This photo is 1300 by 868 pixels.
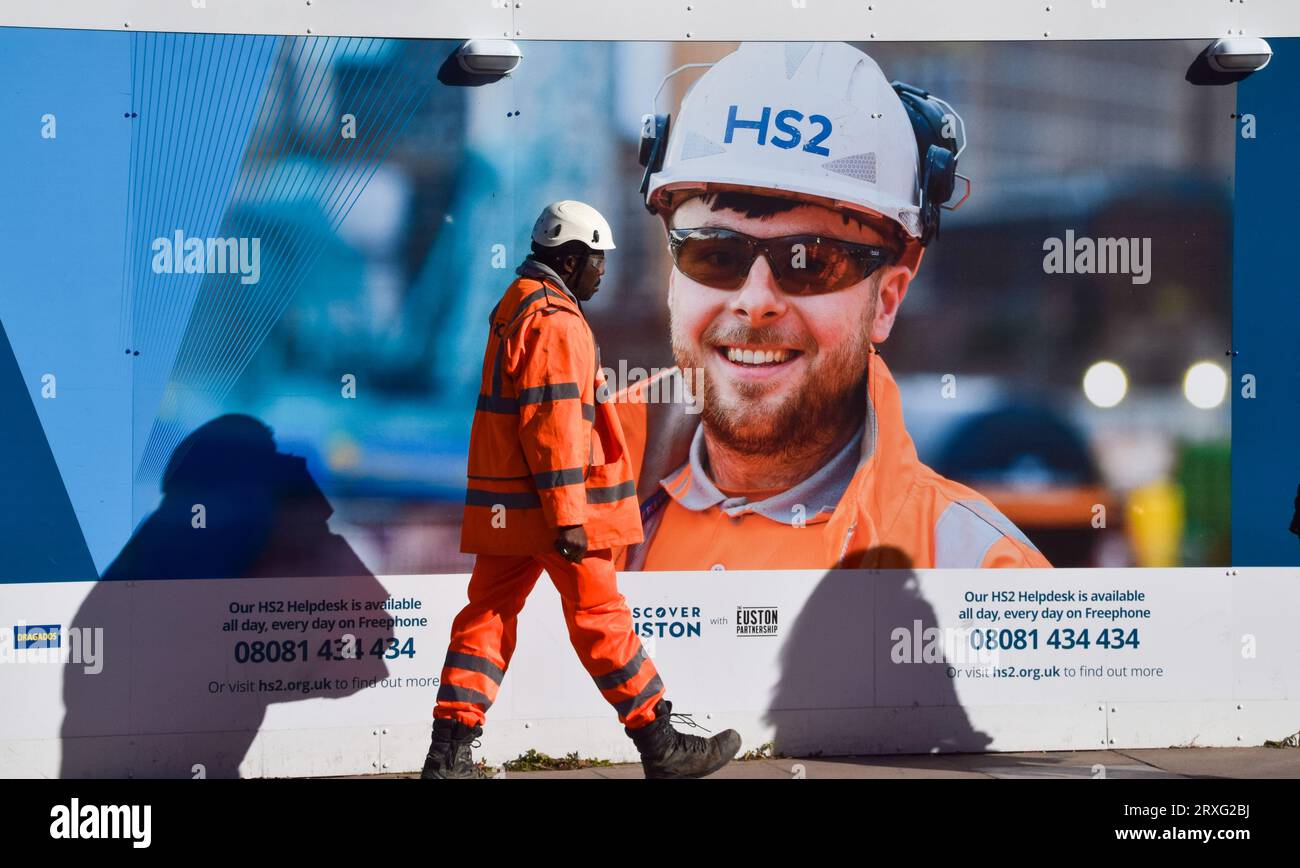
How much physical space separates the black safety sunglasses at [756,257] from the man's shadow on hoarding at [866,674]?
1.23 meters

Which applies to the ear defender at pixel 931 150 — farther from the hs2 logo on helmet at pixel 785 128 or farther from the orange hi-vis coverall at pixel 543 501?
the orange hi-vis coverall at pixel 543 501

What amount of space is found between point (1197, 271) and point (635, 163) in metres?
2.56

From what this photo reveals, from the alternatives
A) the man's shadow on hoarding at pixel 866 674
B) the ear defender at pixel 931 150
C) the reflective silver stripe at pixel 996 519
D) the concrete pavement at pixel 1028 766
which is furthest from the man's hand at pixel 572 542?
the ear defender at pixel 931 150

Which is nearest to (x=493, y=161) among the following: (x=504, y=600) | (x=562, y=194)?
(x=562, y=194)

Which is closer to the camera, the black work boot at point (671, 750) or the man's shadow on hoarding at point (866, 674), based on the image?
the black work boot at point (671, 750)

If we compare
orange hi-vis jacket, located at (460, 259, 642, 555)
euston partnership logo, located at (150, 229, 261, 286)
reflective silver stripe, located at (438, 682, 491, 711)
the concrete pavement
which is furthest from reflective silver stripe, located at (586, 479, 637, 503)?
euston partnership logo, located at (150, 229, 261, 286)

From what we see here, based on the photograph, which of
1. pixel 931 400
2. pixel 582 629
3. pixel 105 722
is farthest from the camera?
pixel 931 400

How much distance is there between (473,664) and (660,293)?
1779 mm

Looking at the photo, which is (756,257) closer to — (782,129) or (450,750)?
(782,129)

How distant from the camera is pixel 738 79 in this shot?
6.02 m

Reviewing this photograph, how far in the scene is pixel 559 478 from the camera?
5.21 metres

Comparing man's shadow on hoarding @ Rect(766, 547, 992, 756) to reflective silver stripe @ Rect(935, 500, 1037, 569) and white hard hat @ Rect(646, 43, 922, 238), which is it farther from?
white hard hat @ Rect(646, 43, 922, 238)

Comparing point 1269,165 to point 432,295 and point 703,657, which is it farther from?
point 432,295

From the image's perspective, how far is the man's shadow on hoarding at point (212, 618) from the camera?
574 centimetres
